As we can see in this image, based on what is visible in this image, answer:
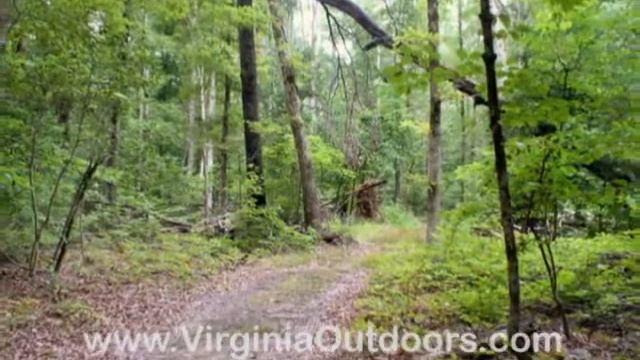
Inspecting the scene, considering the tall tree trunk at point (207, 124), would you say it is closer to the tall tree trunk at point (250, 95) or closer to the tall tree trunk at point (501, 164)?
the tall tree trunk at point (250, 95)

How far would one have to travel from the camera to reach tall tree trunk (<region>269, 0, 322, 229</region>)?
14.6m

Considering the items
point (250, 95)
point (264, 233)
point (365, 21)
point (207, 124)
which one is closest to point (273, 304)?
point (365, 21)

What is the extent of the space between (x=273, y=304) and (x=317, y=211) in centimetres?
736

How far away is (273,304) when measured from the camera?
826cm

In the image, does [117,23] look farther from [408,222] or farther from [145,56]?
[408,222]

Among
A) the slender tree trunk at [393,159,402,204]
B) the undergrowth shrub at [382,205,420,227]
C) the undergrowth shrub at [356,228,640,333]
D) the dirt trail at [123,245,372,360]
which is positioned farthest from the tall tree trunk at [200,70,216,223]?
the slender tree trunk at [393,159,402,204]

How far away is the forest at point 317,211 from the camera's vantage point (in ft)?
17.5

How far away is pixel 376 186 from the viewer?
22875mm

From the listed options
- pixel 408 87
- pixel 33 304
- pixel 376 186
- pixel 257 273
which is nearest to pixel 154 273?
pixel 257 273

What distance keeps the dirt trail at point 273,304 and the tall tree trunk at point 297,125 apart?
3.19 meters

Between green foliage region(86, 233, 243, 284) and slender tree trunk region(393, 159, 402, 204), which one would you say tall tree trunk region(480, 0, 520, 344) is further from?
slender tree trunk region(393, 159, 402, 204)

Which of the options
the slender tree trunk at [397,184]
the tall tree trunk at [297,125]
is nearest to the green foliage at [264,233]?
the tall tree trunk at [297,125]

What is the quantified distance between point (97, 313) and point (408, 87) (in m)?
5.12

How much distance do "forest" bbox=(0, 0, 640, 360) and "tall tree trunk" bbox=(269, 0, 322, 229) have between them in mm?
59
